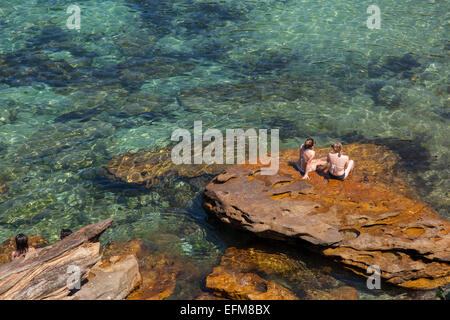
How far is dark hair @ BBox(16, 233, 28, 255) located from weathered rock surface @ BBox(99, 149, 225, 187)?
119 inches

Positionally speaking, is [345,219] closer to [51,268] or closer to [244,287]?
[244,287]

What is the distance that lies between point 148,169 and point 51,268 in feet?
13.9

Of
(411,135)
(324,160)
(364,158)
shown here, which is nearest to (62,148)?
(324,160)

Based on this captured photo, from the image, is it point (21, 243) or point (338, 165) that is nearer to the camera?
point (21, 243)

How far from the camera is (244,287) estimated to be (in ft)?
23.8

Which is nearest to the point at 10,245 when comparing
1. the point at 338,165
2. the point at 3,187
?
the point at 3,187

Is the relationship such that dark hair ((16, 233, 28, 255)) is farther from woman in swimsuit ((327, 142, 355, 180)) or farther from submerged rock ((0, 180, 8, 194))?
woman in swimsuit ((327, 142, 355, 180))

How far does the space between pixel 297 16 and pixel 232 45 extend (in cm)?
370

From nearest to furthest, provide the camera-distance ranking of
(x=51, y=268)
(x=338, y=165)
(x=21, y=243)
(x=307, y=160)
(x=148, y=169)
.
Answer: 1. (x=51, y=268)
2. (x=21, y=243)
3. (x=338, y=165)
4. (x=307, y=160)
5. (x=148, y=169)

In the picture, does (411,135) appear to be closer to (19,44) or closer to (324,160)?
(324,160)

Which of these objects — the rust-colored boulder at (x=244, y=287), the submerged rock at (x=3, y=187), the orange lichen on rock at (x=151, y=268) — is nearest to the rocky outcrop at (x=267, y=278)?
the rust-colored boulder at (x=244, y=287)

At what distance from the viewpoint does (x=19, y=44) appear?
16.0 meters

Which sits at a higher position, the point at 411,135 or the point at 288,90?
the point at 288,90
